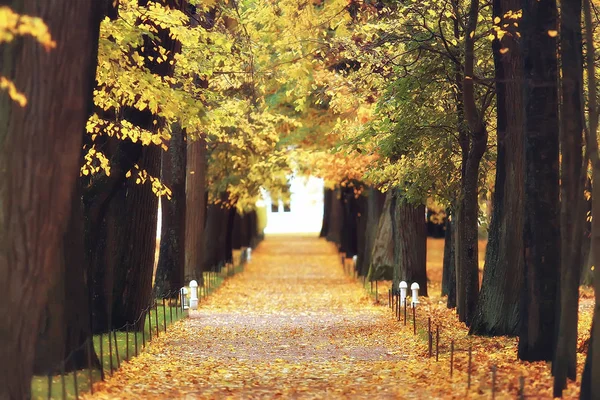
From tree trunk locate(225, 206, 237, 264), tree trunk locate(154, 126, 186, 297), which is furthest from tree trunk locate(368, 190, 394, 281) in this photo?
tree trunk locate(225, 206, 237, 264)

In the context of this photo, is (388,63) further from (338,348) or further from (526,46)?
(526,46)

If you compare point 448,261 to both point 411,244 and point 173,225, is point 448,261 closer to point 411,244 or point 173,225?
point 411,244

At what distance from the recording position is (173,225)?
102 ft

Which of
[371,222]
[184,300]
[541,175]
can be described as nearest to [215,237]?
[371,222]

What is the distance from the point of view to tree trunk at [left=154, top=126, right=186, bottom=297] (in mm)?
30561

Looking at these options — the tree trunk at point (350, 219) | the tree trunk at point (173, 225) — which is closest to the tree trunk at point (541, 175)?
the tree trunk at point (173, 225)

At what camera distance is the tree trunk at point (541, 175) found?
587 inches

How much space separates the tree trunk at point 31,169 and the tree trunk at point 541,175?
5.82m

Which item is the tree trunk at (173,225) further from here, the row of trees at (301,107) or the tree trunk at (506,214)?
the tree trunk at (506,214)

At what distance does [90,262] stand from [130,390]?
5785 mm

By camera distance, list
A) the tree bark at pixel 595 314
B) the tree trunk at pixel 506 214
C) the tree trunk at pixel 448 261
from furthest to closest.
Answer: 1. the tree trunk at pixel 448 261
2. the tree trunk at pixel 506 214
3. the tree bark at pixel 595 314

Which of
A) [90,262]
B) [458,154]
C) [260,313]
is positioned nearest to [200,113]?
[90,262]

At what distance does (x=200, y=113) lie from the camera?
17797mm

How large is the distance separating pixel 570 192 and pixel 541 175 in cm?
208
